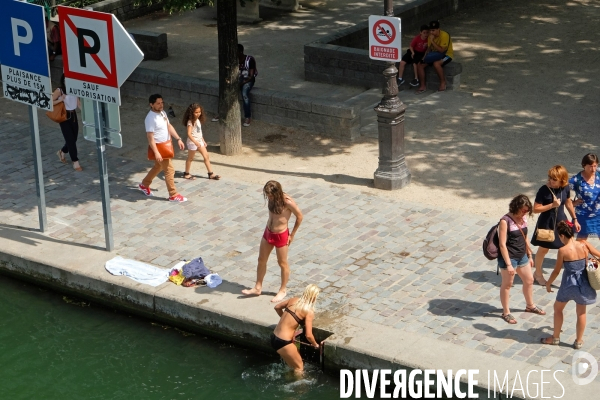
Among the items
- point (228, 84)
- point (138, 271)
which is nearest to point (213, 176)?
point (228, 84)

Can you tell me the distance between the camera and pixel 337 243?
11703mm

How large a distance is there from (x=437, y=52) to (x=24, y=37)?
7354 millimetres

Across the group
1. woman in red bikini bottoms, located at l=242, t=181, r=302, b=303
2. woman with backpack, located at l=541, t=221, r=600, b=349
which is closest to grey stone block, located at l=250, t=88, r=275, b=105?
woman in red bikini bottoms, located at l=242, t=181, r=302, b=303

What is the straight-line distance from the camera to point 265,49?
19547mm

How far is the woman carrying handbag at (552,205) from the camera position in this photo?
33.0ft

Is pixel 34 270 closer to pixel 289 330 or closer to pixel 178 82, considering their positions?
pixel 289 330

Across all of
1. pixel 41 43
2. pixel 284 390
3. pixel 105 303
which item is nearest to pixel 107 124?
pixel 41 43

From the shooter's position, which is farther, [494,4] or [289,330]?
[494,4]

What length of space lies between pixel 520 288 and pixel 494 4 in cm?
1308

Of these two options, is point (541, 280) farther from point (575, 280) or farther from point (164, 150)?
point (164, 150)

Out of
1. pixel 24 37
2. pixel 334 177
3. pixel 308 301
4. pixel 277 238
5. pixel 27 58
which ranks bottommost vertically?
pixel 334 177

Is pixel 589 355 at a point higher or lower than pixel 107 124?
lower

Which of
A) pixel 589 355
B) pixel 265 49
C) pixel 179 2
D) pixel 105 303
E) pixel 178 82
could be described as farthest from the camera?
pixel 265 49

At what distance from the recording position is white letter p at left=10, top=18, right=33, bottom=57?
38.1 feet
